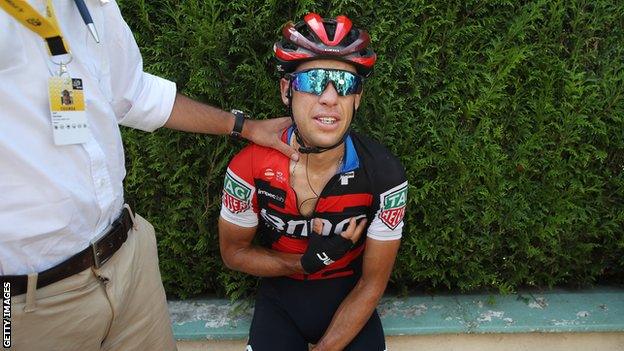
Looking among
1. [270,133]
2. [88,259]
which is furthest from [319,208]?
[88,259]

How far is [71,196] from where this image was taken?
2076 millimetres

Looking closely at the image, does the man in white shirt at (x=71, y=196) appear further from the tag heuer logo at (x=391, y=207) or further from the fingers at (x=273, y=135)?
the tag heuer logo at (x=391, y=207)

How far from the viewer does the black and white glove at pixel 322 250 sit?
2.93 meters

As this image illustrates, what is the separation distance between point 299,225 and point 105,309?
113 centimetres

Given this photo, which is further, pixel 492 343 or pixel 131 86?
pixel 492 343

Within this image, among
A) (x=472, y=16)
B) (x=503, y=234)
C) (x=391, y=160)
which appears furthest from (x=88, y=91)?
(x=503, y=234)

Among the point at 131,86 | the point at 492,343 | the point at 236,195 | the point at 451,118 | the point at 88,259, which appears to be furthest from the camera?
the point at 492,343

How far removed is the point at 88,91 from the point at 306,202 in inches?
50.9

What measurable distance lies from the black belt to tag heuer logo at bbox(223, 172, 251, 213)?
65cm

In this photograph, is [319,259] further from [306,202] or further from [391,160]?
[391,160]

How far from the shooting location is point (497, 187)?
3.54 m

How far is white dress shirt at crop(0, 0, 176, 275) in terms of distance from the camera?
6.27 ft

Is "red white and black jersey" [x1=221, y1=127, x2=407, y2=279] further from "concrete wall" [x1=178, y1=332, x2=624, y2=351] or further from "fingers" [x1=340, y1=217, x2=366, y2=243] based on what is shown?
"concrete wall" [x1=178, y1=332, x2=624, y2=351]

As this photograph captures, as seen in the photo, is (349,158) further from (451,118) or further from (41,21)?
(41,21)
